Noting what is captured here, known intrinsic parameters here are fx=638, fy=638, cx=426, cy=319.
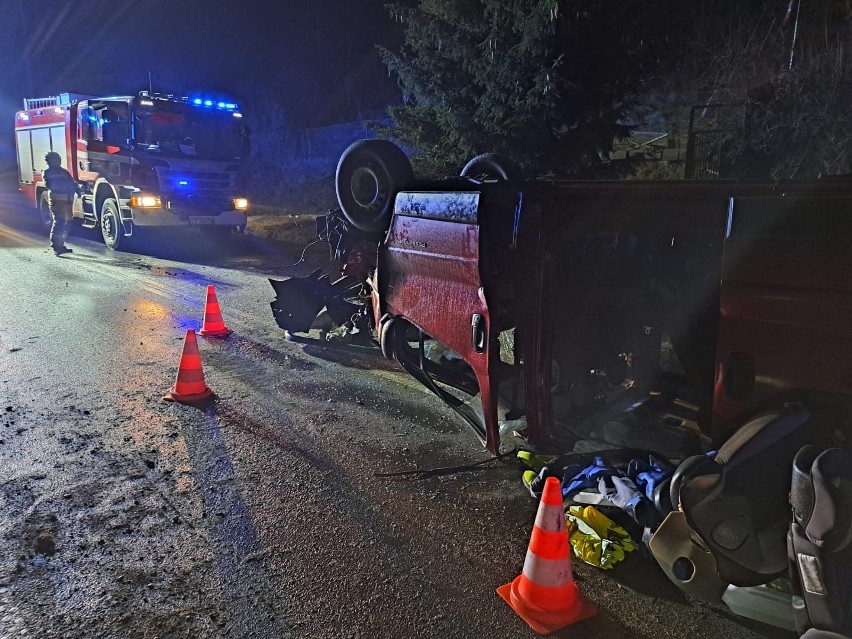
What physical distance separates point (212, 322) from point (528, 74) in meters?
5.24

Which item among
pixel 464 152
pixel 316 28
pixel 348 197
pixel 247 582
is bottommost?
pixel 247 582

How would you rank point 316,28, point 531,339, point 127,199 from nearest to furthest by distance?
point 531,339
point 127,199
point 316,28

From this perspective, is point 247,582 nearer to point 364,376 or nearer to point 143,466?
point 143,466

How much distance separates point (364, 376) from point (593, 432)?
2.60m

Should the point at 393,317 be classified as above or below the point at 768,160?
below

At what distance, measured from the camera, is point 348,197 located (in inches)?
197

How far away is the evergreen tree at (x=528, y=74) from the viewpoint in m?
8.21

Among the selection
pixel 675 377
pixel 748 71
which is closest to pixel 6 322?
pixel 675 377

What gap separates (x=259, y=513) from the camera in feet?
10.7

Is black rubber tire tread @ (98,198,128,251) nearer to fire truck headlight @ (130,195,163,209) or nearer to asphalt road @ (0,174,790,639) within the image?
fire truck headlight @ (130,195,163,209)

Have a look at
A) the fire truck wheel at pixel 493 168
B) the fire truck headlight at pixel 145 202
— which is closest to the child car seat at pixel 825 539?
the fire truck wheel at pixel 493 168

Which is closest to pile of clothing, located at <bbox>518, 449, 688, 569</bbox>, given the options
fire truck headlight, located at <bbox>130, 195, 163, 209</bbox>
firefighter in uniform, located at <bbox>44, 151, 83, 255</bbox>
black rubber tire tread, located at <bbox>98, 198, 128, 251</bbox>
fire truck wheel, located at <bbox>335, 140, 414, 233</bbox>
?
fire truck wheel, located at <bbox>335, 140, 414, 233</bbox>

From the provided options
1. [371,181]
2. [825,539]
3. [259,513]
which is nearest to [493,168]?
[371,181]

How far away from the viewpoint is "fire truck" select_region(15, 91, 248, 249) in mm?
12977
